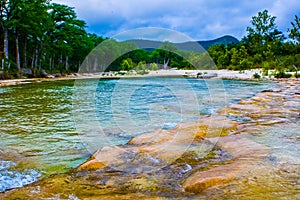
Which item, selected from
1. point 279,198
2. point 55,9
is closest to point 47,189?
point 279,198

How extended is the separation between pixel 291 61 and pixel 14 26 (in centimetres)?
3202

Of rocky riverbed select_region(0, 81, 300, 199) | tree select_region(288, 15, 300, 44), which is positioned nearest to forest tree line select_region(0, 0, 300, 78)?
tree select_region(288, 15, 300, 44)

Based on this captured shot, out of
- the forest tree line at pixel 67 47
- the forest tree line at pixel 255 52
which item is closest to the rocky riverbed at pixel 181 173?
the forest tree line at pixel 67 47

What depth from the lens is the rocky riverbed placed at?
2.16 metres

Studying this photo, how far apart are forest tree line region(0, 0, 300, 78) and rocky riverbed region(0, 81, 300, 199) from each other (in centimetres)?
2341

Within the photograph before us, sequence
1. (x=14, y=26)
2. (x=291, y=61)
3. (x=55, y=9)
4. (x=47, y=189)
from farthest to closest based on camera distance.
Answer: (x=55, y=9), (x=291, y=61), (x=14, y=26), (x=47, y=189)

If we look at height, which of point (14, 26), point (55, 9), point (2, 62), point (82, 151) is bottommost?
point (82, 151)

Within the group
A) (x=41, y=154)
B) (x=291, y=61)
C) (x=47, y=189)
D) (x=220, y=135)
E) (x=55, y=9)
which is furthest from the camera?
(x=55, y=9)

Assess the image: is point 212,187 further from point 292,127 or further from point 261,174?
point 292,127

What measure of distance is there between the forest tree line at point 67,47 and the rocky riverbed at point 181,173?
2341 cm

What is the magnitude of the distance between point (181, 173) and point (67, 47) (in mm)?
40199

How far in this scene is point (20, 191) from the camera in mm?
2316

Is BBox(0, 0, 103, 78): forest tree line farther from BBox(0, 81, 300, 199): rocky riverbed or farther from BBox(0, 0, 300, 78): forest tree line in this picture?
BBox(0, 81, 300, 199): rocky riverbed

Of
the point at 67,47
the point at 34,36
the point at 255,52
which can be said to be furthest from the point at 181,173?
the point at 255,52
